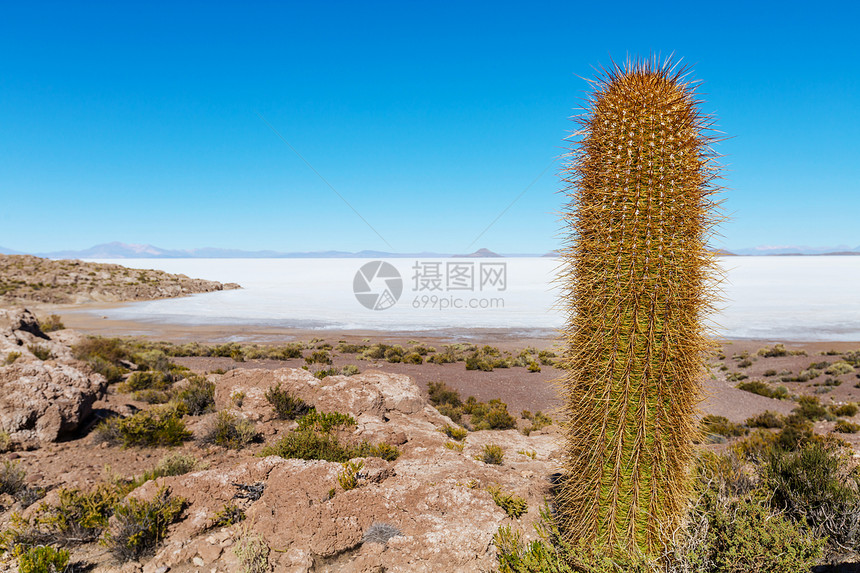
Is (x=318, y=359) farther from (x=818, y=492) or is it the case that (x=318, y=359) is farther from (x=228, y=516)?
(x=818, y=492)

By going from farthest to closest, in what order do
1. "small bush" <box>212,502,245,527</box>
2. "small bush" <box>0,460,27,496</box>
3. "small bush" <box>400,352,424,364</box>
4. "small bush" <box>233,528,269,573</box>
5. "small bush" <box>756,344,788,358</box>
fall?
"small bush" <box>756,344,788,358</box>
"small bush" <box>400,352,424,364</box>
"small bush" <box>0,460,27,496</box>
"small bush" <box>212,502,245,527</box>
"small bush" <box>233,528,269,573</box>

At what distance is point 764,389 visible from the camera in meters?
14.5

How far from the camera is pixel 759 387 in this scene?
1469cm

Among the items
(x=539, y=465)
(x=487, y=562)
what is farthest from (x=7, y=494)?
(x=539, y=465)

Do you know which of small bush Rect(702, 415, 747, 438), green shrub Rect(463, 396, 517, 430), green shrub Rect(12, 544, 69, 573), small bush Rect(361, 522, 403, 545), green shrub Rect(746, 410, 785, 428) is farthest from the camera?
green shrub Rect(746, 410, 785, 428)

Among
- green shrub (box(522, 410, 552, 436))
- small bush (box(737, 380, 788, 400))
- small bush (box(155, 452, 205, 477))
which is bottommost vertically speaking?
green shrub (box(522, 410, 552, 436))

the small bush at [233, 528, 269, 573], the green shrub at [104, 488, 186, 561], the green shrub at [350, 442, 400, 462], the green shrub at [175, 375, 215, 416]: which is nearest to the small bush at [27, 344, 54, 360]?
the green shrub at [175, 375, 215, 416]

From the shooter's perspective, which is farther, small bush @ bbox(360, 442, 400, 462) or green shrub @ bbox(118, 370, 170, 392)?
green shrub @ bbox(118, 370, 170, 392)

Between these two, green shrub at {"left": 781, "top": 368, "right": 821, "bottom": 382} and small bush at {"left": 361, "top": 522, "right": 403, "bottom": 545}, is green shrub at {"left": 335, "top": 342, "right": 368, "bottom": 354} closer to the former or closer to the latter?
green shrub at {"left": 781, "top": 368, "right": 821, "bottom": 382}

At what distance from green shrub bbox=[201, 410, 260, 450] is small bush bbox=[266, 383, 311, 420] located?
0.86m

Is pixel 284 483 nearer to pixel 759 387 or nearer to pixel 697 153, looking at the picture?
pixel 697 153

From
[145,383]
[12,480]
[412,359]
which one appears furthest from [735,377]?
[12,480]

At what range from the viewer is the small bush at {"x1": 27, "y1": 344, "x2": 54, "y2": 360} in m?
10.2

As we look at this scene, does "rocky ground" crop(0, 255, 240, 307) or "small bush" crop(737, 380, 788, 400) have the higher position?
"rocky ground" crop(0, 255, 240, 307)
